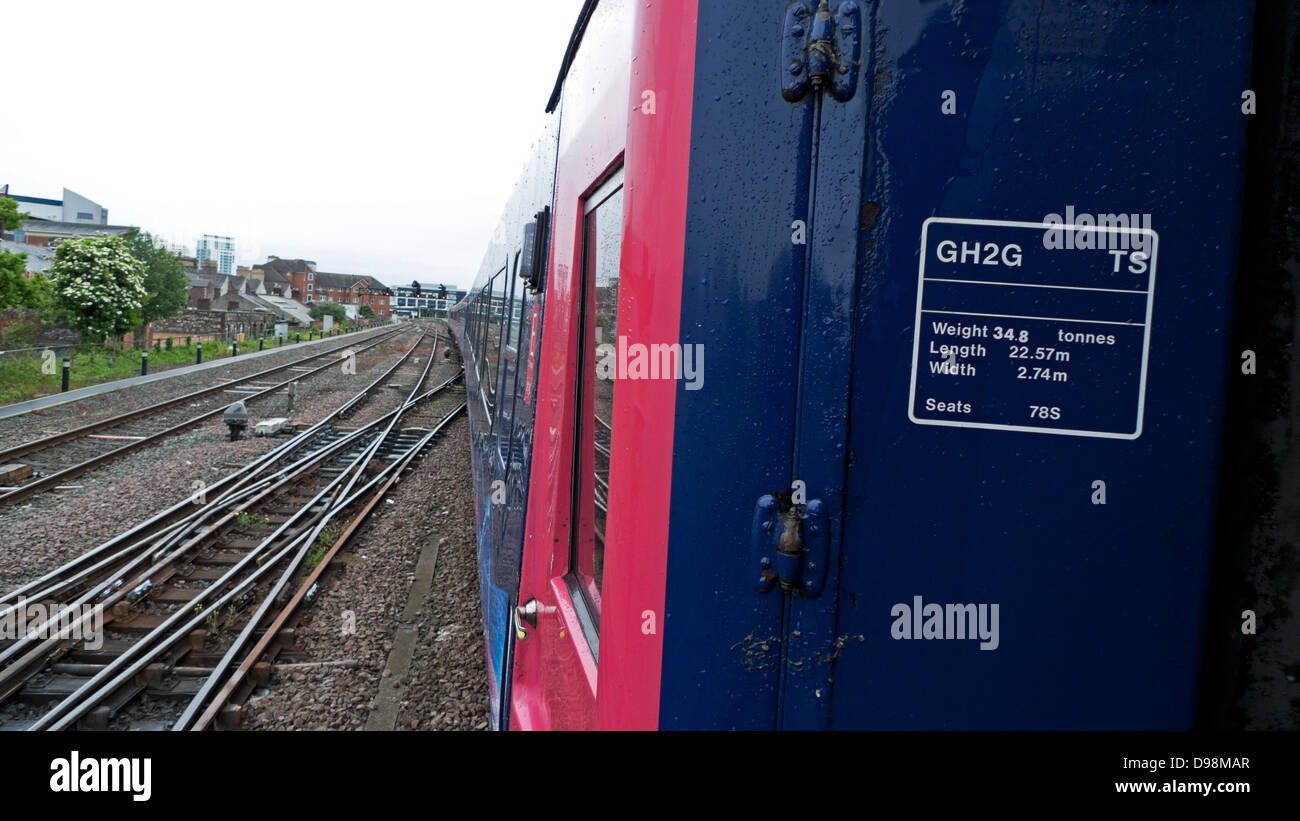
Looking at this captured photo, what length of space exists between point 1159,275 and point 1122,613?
577 millimetres

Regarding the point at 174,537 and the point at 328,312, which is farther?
the point at 328,312

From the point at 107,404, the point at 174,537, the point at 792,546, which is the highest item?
the point at 792,546

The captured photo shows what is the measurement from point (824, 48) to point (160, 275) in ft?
131

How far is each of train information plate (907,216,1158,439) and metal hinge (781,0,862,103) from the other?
0.97 feet

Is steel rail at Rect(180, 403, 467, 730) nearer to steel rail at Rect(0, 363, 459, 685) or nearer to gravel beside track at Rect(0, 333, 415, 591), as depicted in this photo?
steel rail at Rect(0, 363, 459, 685)

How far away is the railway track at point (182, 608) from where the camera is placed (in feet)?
17.3

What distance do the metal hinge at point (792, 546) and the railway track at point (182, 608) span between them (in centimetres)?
499

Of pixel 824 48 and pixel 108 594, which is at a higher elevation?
pixel 824 48

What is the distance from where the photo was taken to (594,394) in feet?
7.33

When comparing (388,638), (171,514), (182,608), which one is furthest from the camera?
(171,514)

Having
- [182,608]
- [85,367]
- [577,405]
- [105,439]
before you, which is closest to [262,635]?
[182,608]

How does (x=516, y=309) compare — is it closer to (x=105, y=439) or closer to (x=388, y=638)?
(x=388, y=638)
